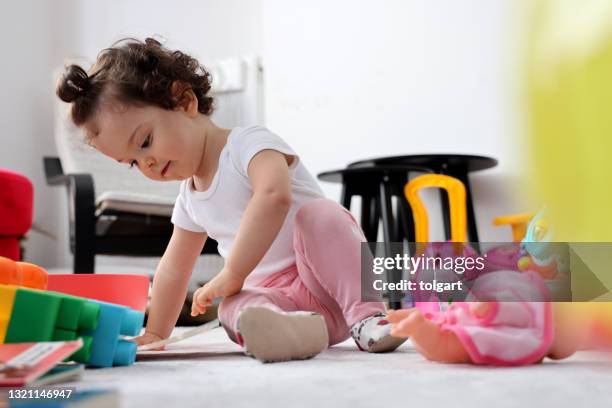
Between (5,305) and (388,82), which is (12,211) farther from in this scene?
(388,82)

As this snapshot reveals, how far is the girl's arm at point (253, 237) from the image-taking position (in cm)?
87

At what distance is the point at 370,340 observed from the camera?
2.80 feet

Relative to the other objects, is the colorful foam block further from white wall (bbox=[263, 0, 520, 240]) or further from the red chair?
white wall (bbox=[263, 0, 520, 240])

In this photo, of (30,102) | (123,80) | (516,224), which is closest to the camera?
(123,80)

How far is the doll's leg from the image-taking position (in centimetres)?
66

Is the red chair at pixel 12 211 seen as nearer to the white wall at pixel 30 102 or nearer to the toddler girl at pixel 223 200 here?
the toddler girl at pixel 223 200

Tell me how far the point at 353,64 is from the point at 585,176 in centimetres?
223

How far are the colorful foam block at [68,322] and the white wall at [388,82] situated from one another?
1.55 meters

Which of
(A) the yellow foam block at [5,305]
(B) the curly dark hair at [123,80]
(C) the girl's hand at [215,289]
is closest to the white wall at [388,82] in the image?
(B) the curly dark hair at [123,80]

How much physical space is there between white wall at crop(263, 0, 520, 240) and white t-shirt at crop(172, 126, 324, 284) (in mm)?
1167

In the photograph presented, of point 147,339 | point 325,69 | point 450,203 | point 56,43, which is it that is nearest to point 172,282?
point 147,339

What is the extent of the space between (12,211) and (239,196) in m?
0.89

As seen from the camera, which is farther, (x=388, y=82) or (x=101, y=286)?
(x=388, y=82)

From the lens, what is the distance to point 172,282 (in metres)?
1.10
